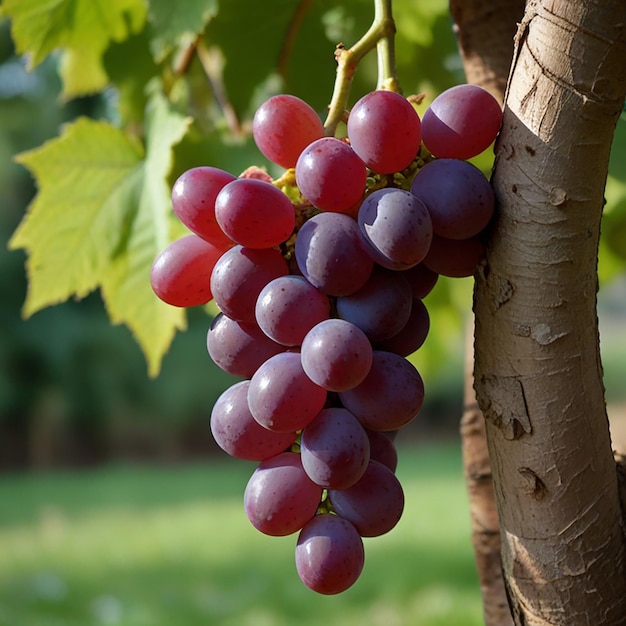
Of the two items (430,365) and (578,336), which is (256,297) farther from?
(430,365)

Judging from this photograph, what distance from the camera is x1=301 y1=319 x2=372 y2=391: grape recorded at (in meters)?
0.35

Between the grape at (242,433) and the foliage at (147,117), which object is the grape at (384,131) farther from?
the foliage at (147,117)

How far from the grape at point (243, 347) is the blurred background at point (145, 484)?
1.01ft

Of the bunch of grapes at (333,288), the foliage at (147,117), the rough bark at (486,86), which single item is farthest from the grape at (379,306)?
the foliage at (147,117)

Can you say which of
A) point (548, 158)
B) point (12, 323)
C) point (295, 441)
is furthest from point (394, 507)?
point (12, 323)

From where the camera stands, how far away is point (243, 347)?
40cm

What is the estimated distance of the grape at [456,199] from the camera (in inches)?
14.1

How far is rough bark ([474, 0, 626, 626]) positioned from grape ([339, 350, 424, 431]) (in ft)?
0.14

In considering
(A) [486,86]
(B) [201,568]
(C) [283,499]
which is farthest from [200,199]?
(B) [201,568]

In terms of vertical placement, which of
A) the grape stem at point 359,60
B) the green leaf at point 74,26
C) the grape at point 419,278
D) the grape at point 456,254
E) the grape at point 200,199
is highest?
the green leaf at point 74,26

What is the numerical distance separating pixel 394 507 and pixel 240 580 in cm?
318

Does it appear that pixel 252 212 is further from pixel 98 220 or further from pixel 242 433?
pixel 98 220

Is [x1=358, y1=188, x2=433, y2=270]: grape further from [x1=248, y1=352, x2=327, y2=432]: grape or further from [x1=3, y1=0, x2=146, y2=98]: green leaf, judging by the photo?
[x1=3, y1=0, x2=146, y2=98]: green leaf

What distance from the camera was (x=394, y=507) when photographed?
389 mm
